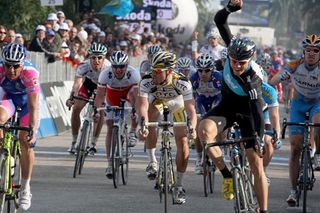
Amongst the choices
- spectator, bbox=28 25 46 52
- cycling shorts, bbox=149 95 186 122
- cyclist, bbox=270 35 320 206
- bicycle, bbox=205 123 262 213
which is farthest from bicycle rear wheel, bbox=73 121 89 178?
spectator, bbox=28 25 46 52

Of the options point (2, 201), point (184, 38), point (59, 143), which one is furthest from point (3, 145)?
point (184, 38)

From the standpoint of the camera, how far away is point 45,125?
24.0 meters

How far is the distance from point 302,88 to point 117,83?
3379 millimetres

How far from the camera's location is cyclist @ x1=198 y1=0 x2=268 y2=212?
11805 mm

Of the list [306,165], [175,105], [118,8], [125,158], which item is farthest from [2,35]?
[118,8]

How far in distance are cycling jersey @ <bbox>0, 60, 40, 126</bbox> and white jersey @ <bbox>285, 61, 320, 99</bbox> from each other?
349 centimetres

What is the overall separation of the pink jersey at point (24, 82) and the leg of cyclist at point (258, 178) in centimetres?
236

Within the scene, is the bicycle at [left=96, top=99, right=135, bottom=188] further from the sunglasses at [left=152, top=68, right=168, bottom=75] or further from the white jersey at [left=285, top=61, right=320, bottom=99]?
the white jersey at [left=285, top=61, right=320, bottom=99]

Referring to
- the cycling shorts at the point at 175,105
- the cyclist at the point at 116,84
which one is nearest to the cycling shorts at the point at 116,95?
the cyclist at the point at 116,84

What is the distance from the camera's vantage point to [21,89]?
12797 millimetres

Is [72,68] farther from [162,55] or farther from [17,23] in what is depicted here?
[162,55]

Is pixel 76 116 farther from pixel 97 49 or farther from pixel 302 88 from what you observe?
pixel 302 88

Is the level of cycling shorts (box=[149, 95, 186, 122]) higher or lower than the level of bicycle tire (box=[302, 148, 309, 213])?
higher

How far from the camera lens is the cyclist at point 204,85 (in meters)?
16.8
